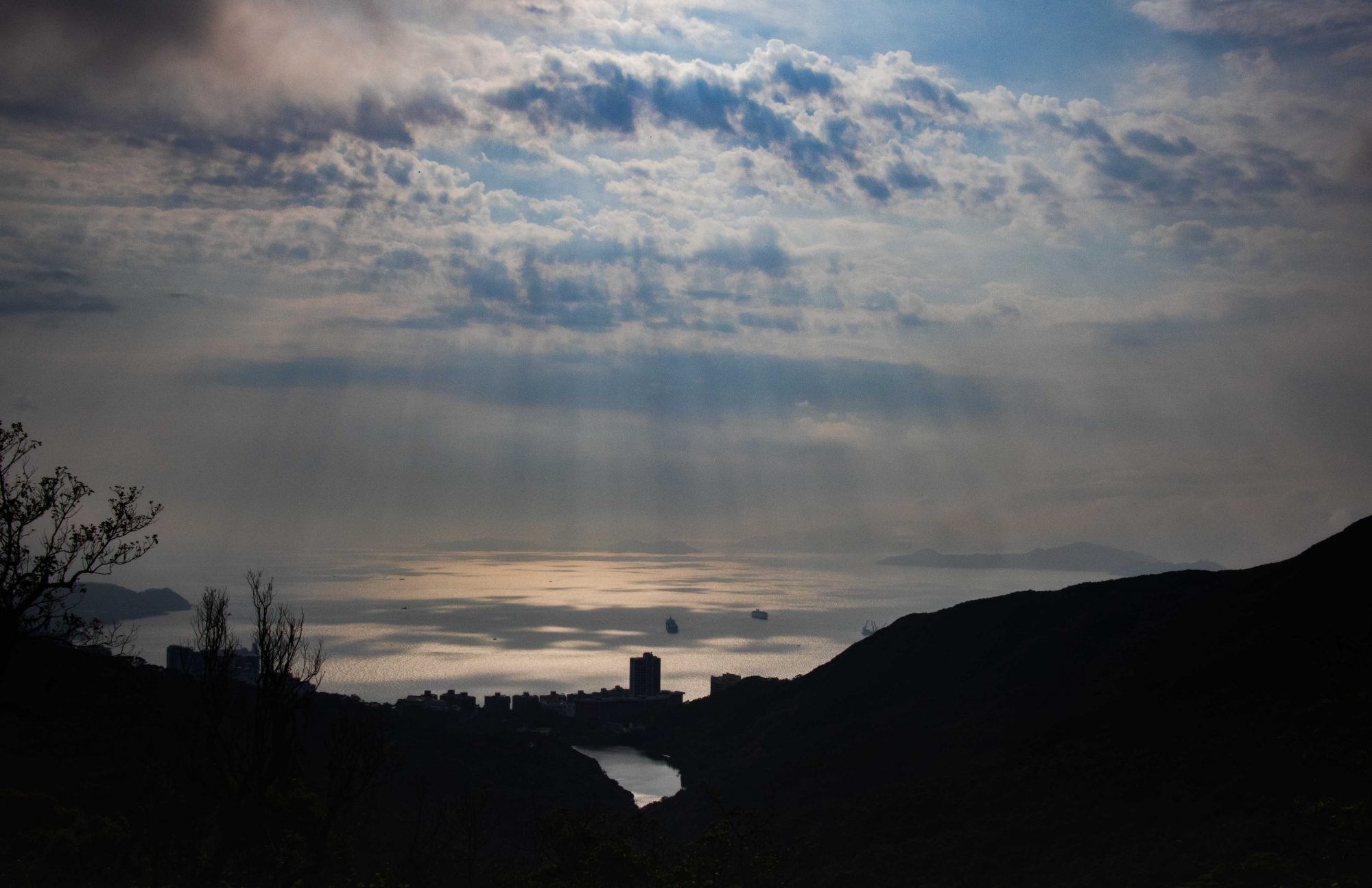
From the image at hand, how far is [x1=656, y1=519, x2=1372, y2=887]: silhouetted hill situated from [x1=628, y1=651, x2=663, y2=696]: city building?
38.8m

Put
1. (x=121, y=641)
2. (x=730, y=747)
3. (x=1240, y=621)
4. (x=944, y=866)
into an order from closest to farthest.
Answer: (x=121, y=641) → (x=944, y=866) → (x=1240, y=621) → (x=730, y=747)

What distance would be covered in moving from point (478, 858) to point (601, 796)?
26.5 meters

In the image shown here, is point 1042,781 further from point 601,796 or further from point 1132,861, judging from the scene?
point 601,796

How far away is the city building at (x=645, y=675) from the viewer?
380 ft

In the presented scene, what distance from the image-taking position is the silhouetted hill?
2703cm

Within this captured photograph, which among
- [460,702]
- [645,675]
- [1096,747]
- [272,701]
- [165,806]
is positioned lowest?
[165,806]

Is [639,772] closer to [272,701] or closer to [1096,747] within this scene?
[1096,747]

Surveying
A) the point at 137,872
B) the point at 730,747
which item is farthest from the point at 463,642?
the point at 137,872

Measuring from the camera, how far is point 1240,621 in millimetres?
48969

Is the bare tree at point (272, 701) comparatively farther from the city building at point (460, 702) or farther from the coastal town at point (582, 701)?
the city building at point (460, 702)

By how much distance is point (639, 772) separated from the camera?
74938 mm

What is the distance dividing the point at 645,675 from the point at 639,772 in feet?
135

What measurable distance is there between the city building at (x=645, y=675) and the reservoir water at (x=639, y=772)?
3040 centimetres

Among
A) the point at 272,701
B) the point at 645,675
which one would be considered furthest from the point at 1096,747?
the point at 645,675
